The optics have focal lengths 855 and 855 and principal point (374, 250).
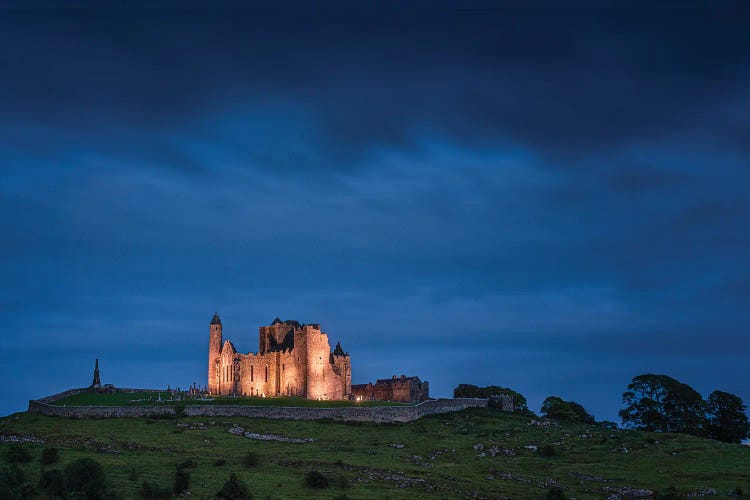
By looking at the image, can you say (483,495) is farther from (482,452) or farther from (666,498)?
(482,452)

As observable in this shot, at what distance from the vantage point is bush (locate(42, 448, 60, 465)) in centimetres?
6881

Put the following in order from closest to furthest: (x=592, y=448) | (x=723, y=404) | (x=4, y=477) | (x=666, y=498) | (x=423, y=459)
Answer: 1. (x=4, y=477)
2. (x=666, y=498)
3. (x=423, y=459)
4. (x=592, y=448)
5. (x=723, y=404)

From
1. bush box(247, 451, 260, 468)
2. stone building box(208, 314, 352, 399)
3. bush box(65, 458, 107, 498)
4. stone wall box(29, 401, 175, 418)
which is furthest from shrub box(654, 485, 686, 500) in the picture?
stone building box(208, 314, 352, 399)

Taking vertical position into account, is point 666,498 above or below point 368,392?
below

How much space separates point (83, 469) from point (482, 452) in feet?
136

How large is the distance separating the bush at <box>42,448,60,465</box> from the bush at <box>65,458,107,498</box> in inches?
425

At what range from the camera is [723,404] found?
119188 mm

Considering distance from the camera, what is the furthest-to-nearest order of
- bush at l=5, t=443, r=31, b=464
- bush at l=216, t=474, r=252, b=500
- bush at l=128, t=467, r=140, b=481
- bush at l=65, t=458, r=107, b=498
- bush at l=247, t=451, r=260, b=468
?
bush at l=247, t=451, r=260, b=468, bush at l=5, t=443, r=31, b=464, bush at l=128, t=467, r=140, b=481, bush at l=216, t=474, r=252, b=500, bush at l=65, t=458, r=107, b=498

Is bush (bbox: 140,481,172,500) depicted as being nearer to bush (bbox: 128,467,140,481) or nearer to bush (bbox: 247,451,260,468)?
bush (bbox: 128,467,140,481)

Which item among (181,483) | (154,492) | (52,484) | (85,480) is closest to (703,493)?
(181,483)

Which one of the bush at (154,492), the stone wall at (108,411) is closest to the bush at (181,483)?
the bush at (154,492)

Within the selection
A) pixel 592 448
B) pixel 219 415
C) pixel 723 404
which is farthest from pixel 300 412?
pixel 723 404

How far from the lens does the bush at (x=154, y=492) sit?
57.4 metres

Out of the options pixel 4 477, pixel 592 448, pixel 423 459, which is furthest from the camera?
pixel 592 448
